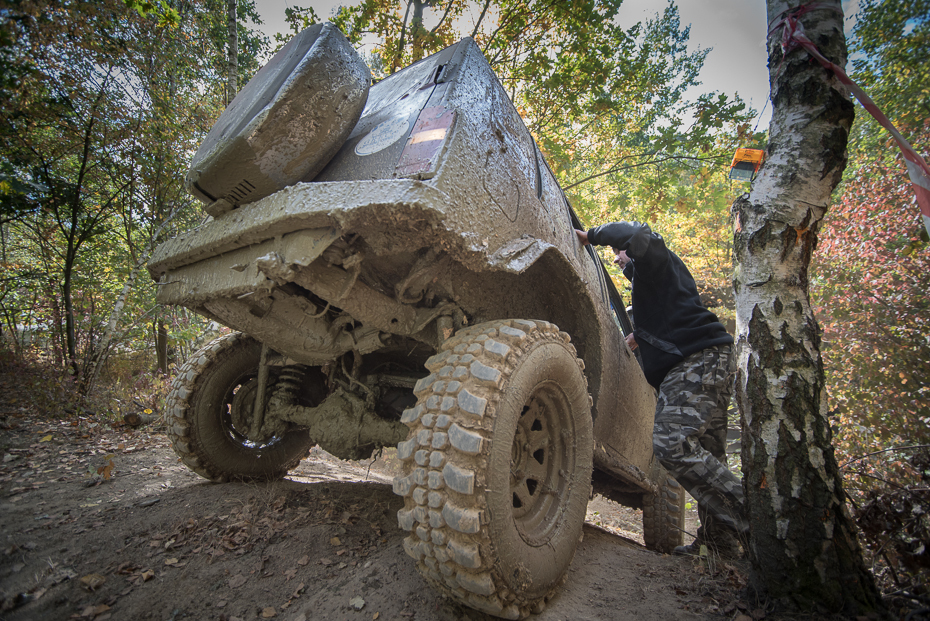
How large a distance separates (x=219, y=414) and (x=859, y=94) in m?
3.60

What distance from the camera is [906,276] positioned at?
13.7ft

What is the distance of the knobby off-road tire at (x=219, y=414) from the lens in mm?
2512

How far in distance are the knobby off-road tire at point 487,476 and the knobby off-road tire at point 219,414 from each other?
1704mm

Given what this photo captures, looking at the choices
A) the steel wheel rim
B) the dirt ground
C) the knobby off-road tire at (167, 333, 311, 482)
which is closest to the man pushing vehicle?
the dirt ground

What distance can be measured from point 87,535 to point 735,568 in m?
3.19

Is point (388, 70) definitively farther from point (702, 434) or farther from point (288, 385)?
point (702, 434)

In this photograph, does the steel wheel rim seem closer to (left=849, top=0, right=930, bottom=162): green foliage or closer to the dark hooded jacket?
the dark hooded jacket

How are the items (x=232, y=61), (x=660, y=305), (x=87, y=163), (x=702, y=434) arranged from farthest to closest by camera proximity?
(x=232, y=61) → (x=87, y=163) → (x=660, y=305) → (x=702, y=434)

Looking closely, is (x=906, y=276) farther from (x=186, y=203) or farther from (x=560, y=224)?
(x=186, y=203)

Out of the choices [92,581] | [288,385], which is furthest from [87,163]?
[92,581]

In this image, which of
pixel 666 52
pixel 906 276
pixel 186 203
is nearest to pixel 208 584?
pixel 186 203

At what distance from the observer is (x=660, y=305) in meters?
3.01

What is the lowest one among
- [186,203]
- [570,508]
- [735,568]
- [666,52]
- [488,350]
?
[735,568]

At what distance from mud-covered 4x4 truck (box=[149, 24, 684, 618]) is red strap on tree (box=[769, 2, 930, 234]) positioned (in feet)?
3.84
